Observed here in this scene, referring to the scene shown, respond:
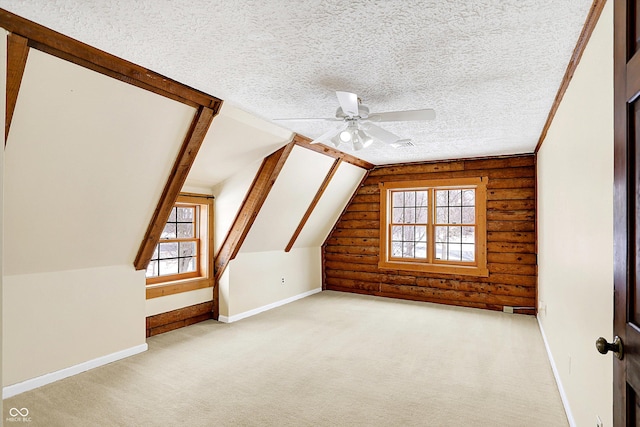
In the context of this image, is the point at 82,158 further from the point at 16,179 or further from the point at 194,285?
the point at 194,285

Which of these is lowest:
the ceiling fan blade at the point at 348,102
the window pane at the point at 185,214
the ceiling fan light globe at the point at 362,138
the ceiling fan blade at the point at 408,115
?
the window pane at the point at 185,214

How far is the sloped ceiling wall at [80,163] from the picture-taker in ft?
7.62

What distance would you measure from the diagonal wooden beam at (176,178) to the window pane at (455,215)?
4.48 metres

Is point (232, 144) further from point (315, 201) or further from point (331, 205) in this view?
point (331, 205)

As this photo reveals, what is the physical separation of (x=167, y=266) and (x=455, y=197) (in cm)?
471

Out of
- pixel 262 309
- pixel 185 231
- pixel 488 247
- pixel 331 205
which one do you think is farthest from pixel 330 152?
pixel 488 247

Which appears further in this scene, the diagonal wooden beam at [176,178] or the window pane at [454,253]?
the window pane at [454,253]

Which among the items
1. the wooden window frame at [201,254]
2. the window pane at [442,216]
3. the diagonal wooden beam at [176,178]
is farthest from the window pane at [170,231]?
the window pane at [442,216]

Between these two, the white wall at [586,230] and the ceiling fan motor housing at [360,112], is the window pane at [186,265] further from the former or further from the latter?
the white wall at [586,230]

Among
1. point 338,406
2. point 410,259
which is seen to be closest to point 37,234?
point 338,406

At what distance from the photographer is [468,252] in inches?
238

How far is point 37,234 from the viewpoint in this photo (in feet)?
9.34

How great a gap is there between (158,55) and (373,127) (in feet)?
5.63

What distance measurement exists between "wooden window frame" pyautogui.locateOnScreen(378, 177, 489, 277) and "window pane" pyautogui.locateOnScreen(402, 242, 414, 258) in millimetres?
105
